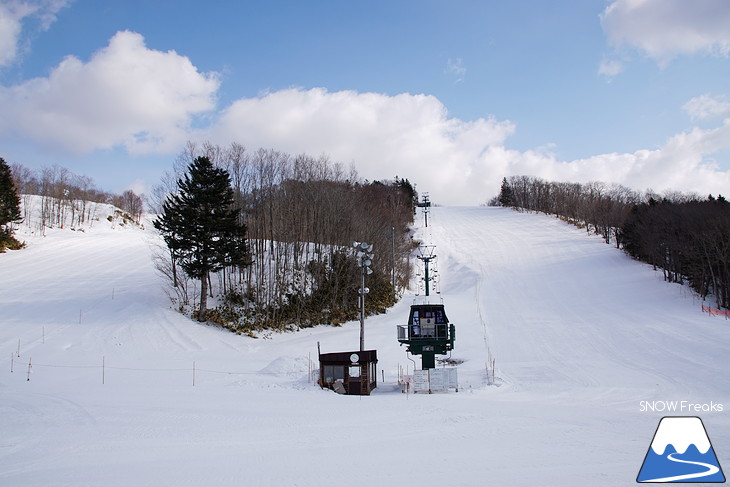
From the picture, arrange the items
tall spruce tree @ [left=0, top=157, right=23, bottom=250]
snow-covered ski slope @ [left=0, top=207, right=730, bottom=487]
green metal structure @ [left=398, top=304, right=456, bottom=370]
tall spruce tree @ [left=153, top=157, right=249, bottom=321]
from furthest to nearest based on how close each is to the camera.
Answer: tall spruce tree @ [left=0, top=157, right=23, bottom=250] → tall spruce tree @ [left=153, top=157, right=249, bottom=321] → green metal structure @ [left=398, top=304, right=456, bottom=370] → snow-covered ski slope @ [left=0, top=207, right=730, bottom=487]

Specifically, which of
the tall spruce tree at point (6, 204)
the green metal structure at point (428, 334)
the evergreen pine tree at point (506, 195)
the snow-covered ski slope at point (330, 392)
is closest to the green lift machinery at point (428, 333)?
the green metal structure at point (428, 334)

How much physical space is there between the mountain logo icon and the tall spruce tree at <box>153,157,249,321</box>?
27.1 m

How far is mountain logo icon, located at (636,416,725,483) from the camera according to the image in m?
7.00

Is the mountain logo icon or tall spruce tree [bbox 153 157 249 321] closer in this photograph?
the mountain logo icon

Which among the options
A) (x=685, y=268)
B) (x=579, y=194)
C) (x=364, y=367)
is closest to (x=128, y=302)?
(x=364, y=367)

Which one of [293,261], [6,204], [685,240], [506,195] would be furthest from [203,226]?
[506,195]

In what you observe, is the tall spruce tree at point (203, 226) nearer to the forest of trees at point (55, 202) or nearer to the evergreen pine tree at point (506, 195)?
the forest of trees at point (55, 202)

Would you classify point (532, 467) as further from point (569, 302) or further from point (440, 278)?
point (440, 278)

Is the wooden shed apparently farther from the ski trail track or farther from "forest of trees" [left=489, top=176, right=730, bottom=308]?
"forest of trees" [left=489, top=176, right=730, bottom=308]

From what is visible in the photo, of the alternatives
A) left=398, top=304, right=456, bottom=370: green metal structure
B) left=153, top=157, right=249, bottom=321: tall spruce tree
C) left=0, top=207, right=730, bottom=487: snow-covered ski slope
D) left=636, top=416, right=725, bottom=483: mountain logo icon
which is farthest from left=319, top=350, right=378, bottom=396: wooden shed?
left=153, top=157, right=249, bottom=321: tall spruce tree

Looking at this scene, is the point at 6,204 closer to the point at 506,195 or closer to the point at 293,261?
the point at 293,261

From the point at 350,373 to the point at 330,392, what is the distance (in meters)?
1.21

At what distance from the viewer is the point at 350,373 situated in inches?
742

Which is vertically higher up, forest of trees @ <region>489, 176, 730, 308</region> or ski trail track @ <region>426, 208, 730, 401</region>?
forest of trees @ <region>489, 176, 730, 308</region>
